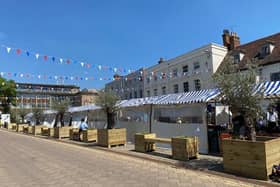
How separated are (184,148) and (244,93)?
2946 millimetres

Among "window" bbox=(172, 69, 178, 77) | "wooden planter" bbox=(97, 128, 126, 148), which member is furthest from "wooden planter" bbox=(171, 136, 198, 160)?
"window" bbox=(172, 69, 178, 77)

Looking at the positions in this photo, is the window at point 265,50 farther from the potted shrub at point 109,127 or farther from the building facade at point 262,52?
the potted shrub at point 109,127

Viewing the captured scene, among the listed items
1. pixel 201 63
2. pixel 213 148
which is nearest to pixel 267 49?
pixel 201 63

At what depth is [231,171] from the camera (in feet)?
22.1

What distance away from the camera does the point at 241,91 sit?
6.98 metres

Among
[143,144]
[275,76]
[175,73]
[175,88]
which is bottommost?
[143,144]

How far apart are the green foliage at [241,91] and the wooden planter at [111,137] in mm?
7035

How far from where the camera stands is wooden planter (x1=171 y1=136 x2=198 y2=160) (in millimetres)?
8734

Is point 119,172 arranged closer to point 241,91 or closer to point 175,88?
point 241,91

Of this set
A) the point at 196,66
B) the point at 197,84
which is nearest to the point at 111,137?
the point at 197,84

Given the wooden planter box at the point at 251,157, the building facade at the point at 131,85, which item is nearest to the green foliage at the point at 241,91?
the wooden planter box at the point at 251,157

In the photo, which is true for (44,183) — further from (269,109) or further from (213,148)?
(269,109)

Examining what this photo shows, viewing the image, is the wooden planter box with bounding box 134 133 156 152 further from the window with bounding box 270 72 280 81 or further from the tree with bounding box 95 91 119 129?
the window with bounding box 270 72 280 81

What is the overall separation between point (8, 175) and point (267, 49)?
21.1 meters
